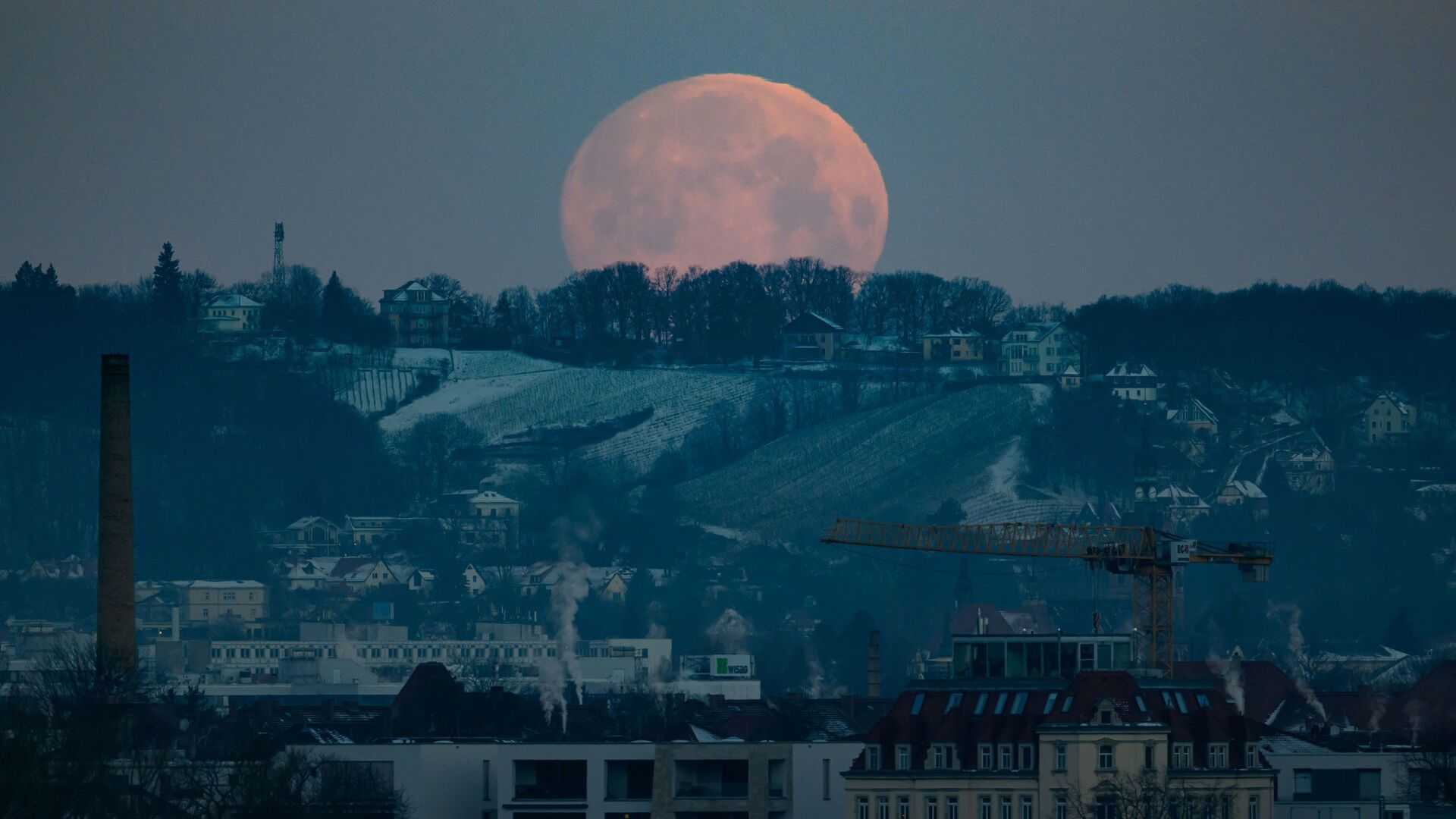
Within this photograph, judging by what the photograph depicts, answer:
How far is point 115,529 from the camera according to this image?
130000 mm

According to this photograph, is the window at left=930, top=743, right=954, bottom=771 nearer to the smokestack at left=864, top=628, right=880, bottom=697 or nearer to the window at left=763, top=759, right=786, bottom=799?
the window at left=763, top=759, right=786, bottom=799

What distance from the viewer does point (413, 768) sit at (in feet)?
306

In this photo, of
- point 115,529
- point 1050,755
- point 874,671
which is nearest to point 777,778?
point 1050,755

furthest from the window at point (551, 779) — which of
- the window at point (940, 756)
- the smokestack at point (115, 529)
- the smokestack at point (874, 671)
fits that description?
the smokestack at point (874, 671)

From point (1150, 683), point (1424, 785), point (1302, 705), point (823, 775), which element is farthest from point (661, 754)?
point (1302, 705)

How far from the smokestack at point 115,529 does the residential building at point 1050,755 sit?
119ft

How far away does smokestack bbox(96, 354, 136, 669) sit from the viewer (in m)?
124

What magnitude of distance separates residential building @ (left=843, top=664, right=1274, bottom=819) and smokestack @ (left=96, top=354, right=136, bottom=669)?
119 ft

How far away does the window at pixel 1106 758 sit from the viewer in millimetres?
86125

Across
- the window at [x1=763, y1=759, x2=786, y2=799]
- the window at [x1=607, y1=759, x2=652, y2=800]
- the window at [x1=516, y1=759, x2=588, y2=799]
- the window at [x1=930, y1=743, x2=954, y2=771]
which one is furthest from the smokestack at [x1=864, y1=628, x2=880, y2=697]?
the window at [x1=930, y1=743, x2=954, y2=771]

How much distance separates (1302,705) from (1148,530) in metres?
10.8

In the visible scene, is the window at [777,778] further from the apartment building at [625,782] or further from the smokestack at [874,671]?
the smokestack at [874,671]

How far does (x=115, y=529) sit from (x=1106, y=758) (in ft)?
170

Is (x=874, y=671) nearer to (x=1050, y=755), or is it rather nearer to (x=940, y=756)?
(x=940, y=756)
